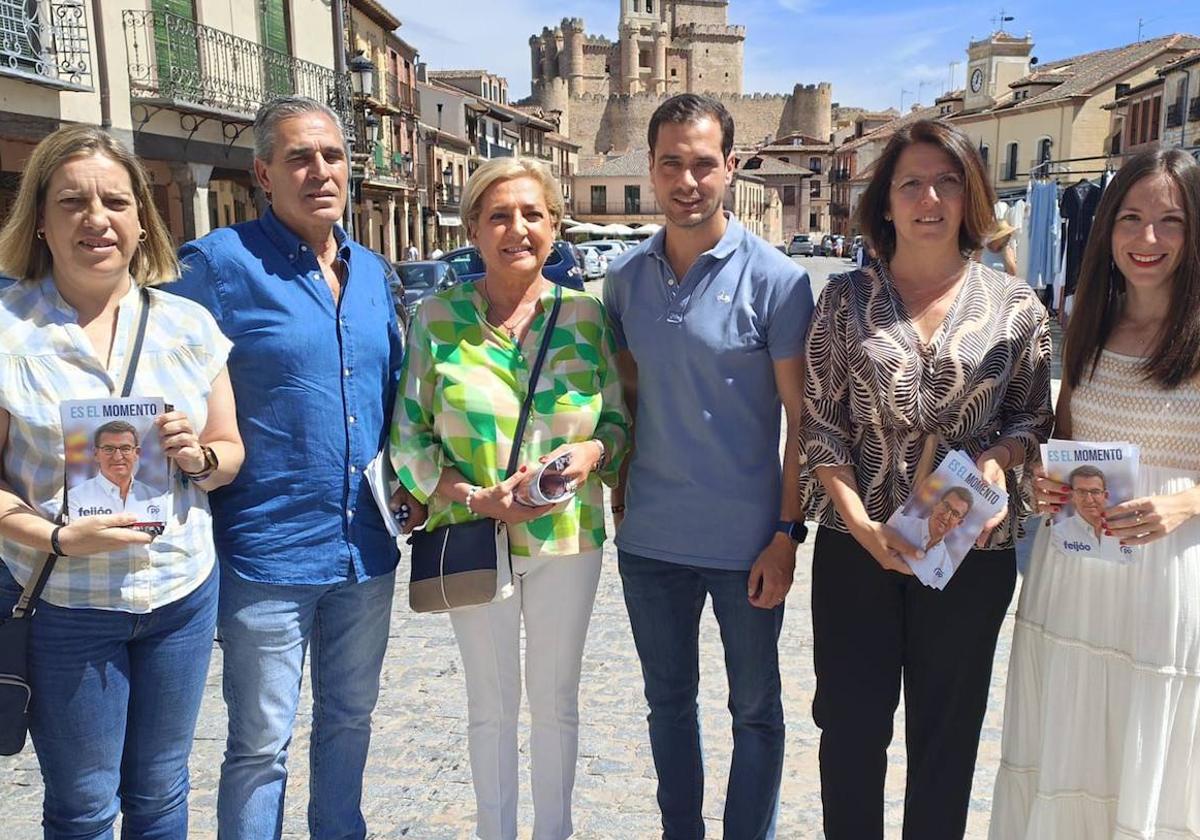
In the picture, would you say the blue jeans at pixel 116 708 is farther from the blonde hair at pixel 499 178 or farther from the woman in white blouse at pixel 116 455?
the blonde hair at pixel 499 178

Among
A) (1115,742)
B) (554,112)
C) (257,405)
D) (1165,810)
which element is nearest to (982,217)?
(1115,742)

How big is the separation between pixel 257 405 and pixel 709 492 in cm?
131

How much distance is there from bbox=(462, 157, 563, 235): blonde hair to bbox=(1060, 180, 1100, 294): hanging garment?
1368cm

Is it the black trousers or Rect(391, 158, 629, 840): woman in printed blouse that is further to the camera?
Rect(391, 158, 629, 840): woman in printed blouse

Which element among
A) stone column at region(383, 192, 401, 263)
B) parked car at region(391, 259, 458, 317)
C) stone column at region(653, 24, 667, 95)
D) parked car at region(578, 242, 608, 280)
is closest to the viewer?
parked car at region(391, 259, 458, 317)

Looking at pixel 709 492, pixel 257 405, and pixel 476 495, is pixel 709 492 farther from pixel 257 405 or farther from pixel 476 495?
pixel 257 405

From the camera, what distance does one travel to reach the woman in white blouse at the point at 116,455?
2.20 meters

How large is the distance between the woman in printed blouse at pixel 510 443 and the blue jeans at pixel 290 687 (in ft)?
1.04

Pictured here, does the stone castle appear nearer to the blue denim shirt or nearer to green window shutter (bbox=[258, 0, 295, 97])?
green window shutter (bbox=[258, 0, 295, 97])

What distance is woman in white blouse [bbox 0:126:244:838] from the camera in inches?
86.6

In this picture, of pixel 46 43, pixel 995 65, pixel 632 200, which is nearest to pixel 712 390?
pixel 46 43

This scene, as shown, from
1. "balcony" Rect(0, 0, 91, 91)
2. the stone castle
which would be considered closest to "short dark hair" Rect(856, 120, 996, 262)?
"balcony" Rect(0, 0, 91, 91)

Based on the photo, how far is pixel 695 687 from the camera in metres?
3.01

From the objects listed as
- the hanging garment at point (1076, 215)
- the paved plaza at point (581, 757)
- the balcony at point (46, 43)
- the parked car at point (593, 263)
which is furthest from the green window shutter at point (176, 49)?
the parked car at point (593, 263)
